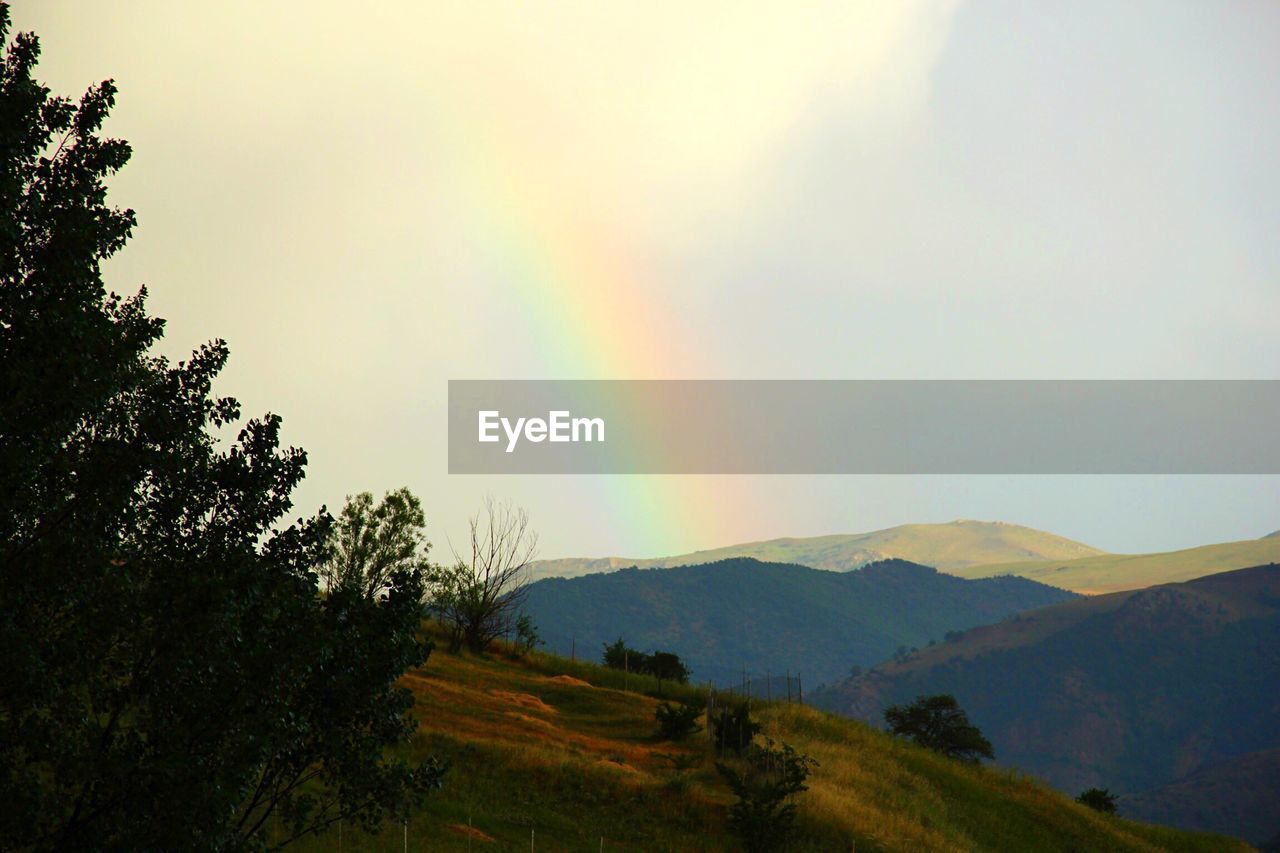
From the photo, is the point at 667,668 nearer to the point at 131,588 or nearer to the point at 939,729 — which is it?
the point at 939,729

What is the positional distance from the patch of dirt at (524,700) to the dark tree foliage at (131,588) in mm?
41650

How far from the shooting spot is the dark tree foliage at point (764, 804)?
4384 cm

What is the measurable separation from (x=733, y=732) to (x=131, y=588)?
4110 centimetres

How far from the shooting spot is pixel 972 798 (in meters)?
63.8

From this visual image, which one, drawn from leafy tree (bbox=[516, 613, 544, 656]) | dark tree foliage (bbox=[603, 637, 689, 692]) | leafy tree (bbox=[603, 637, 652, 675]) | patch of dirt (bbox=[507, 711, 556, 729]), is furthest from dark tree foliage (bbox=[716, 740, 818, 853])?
leafy tree (bbox=[603, 637, 652, 675])

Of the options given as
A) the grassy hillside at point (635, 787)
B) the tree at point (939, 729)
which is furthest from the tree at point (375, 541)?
the tree at point (939, 729)

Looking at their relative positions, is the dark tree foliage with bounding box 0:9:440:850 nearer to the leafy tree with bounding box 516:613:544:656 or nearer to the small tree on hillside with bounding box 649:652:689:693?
the leafy tree with bounding box 516:613:544:656

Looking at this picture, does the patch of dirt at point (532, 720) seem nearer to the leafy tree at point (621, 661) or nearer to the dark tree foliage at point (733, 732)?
the dark tree foliage at point (733, 732)

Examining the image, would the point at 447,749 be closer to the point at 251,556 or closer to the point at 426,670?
the point at 426,670

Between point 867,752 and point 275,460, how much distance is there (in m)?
50.8

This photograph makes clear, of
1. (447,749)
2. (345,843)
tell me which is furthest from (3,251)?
(447,749)

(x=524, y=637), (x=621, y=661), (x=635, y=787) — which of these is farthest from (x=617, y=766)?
(x=621, y=661)

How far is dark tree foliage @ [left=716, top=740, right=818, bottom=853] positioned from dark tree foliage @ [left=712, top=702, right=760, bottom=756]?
5100mm

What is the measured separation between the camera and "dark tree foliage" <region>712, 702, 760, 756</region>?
57156mm
